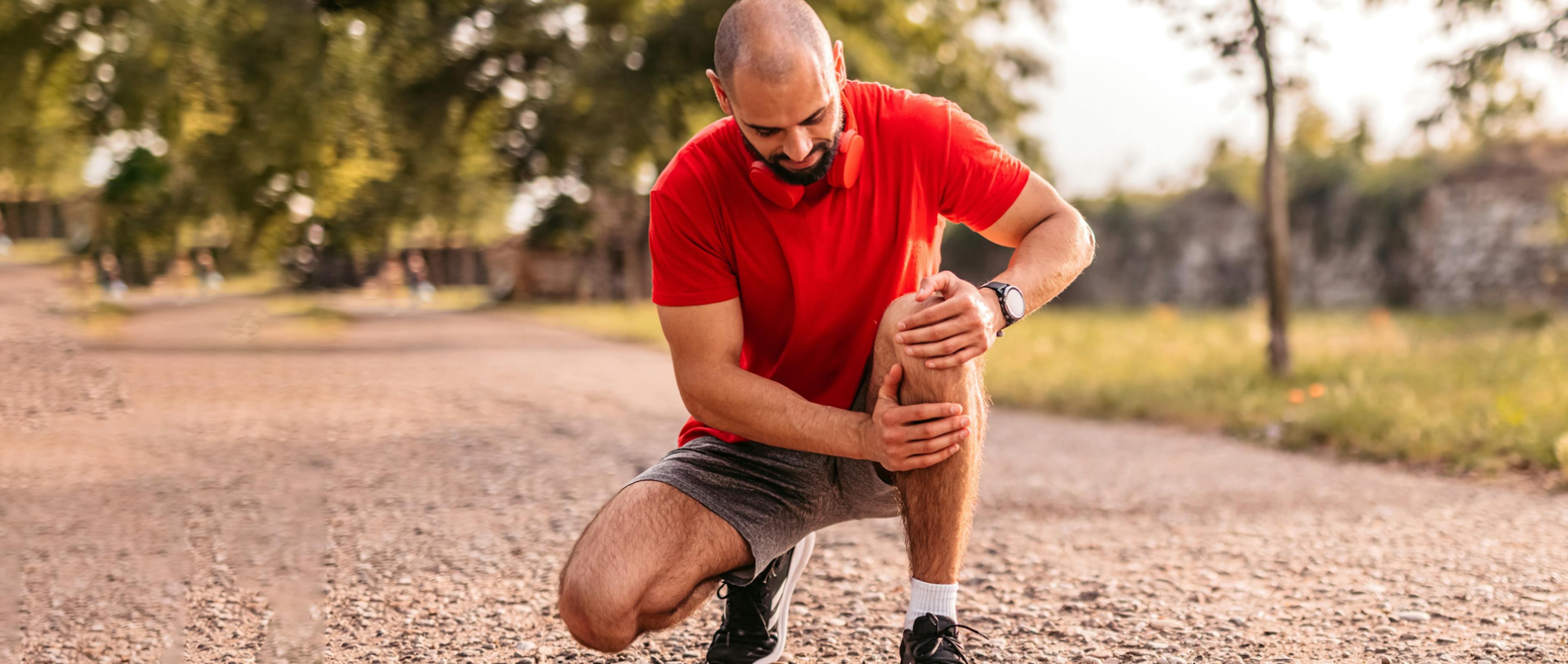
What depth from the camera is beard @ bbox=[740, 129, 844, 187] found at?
238 cm

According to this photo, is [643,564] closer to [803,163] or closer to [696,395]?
[696,395]

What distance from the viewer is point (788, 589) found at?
2.78 metres

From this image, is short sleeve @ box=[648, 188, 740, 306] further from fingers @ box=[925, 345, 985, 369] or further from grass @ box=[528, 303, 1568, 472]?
grass @ box=[528, 303, 1568, 472]

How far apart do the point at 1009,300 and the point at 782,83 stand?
0.72 metres

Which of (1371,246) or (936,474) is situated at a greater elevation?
(1371,246)

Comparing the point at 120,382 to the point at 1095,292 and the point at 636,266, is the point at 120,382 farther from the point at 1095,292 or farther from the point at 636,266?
the point at 636,266

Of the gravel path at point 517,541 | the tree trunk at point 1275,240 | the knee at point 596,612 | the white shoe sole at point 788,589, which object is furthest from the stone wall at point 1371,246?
the knee at point 596,612

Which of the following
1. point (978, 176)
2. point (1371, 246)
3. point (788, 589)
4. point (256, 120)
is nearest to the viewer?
point (256, 120)

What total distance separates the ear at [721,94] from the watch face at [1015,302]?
2.49 feet

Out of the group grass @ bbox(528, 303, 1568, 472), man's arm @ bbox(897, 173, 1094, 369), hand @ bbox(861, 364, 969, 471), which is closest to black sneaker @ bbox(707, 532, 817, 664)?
hand @ bbox(861, 364, 969, 471)

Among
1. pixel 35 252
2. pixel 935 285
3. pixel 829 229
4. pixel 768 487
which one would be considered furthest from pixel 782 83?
pixel 35 252

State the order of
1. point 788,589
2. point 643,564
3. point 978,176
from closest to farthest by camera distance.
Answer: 1. point 643,564
2. point 978,176
3. point 788,589

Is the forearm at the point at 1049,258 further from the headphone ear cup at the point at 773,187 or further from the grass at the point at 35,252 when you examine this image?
the grass at the point at 35,252

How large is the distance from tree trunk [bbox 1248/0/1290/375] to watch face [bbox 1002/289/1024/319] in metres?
6.18
